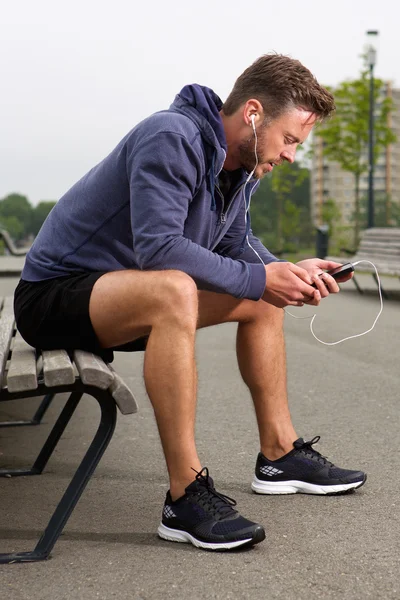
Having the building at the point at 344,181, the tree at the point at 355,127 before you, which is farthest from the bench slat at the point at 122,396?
the building at the point at 344,181

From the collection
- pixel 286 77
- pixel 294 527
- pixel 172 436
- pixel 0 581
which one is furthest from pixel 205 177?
pixel 0 581

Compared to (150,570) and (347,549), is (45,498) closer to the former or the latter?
(150,570)

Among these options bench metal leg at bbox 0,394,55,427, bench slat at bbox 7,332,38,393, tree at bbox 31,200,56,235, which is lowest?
tree at bbox 31,200,56,235

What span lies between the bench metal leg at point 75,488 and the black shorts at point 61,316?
1.39 feet

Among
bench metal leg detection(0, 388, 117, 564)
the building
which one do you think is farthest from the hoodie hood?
the building

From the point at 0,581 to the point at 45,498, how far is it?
37.4 inches

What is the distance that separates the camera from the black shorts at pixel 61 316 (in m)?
3.44

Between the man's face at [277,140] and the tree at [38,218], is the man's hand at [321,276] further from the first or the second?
the tree at [38,218]

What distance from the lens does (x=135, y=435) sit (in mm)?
5121

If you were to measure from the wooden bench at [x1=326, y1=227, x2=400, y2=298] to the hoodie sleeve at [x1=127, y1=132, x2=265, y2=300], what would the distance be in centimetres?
1037

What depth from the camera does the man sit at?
3.18 meters

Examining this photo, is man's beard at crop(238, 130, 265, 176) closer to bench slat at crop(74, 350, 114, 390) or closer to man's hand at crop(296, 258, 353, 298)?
man's hand at crop(296, 258, 353, 298)

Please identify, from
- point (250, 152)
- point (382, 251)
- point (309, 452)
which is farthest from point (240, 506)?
point (382, 251)

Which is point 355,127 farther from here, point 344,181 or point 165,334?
point 344,181
